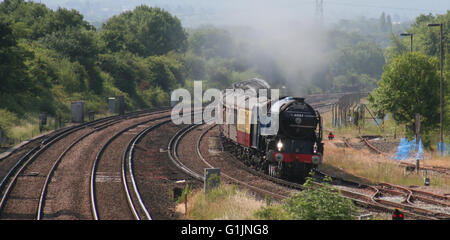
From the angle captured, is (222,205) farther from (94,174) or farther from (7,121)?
(7,121)

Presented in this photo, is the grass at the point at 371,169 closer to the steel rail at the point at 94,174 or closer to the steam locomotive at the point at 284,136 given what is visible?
the steam locomotive at the point at 284,136

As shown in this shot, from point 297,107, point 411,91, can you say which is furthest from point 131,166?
point 411,91

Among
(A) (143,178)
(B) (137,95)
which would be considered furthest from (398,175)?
(B) (137,95)

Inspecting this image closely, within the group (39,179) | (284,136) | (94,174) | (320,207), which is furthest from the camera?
(94,174)

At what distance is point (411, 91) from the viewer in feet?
116

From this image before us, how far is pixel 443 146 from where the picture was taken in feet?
102

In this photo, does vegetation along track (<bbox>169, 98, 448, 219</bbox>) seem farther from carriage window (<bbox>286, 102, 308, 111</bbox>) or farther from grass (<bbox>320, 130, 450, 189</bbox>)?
carriage window (<bbox>286, 102, 308, 111</bbox>)

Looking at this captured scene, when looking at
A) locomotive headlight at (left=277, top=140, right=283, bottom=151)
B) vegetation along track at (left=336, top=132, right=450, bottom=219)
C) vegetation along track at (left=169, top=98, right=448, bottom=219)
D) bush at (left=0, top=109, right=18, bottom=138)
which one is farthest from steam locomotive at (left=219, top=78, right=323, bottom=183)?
bush at (left=0, top=109, right=18, bottom=138)

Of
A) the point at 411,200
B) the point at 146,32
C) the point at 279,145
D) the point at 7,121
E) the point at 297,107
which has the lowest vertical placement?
the point at 411,200

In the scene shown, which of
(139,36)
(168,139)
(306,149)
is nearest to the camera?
(306,149)

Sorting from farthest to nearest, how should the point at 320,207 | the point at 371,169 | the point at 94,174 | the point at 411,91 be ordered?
the point at 411,91 → the point at 371,169 → the point at 94,174 → the point at 320,207
